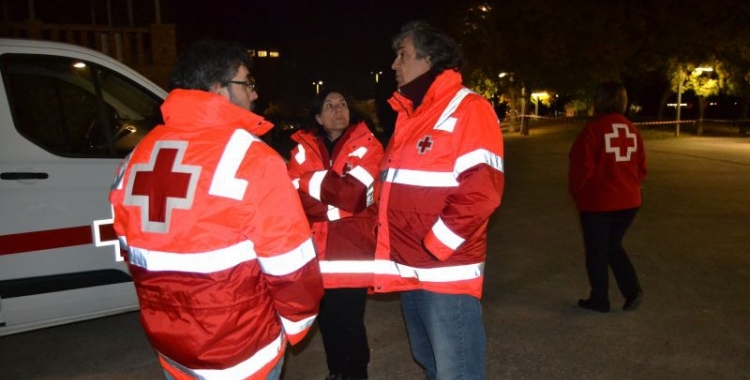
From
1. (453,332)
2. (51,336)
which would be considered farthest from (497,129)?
(51,336)

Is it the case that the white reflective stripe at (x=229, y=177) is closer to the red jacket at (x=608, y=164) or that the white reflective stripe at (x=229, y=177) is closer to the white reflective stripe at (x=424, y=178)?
the white reflective stripe at (x=424, y=178)

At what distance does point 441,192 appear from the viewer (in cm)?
257

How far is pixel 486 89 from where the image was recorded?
118 ft

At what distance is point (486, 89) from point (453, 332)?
34601mm

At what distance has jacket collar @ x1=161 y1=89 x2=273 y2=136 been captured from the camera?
6.44 feet

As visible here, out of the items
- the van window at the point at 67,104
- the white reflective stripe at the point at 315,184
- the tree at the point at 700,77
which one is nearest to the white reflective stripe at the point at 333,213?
the white reflective stripe at the point at 315,184

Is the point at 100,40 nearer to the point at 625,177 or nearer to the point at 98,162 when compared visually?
the point at 98,162

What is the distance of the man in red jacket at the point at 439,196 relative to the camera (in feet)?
8.24

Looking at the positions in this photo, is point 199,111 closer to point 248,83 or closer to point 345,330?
point 248,83

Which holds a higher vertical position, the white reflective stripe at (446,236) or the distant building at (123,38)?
the distant building at (123,38)

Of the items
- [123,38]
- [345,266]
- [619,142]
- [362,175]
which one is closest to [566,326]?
[619,142]

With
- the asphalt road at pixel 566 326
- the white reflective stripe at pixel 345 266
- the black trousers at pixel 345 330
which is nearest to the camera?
the white reflective stripe at pixel 345 266

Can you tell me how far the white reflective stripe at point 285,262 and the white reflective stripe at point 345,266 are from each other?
1401 millimetres

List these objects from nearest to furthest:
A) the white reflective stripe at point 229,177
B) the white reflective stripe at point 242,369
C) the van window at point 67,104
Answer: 1. the white reflective stripe at point 229,177
2. the white reflective stripe at point 242,369
3. the van window at point 67,104
